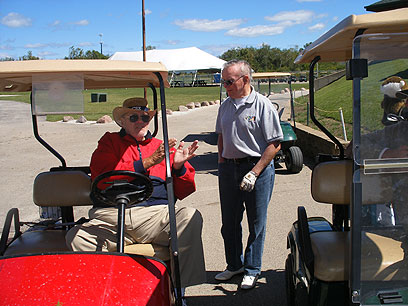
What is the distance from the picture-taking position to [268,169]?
3.28 metres

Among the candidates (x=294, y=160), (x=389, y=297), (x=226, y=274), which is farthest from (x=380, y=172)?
(x=294, y=160)

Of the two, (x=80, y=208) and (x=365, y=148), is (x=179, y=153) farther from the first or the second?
(x=80, y=208)

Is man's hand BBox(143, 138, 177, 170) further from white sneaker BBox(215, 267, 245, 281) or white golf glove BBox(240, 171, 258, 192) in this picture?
white sneaker BBox(215, 267, 245, 281)

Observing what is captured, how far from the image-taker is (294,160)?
720 centimetres

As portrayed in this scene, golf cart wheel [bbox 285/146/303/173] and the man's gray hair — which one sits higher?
the man's gray hair

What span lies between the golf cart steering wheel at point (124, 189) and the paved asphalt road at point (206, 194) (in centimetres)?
115

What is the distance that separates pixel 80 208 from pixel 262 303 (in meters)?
3.31

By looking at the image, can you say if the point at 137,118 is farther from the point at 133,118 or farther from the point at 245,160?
the point at 245,160

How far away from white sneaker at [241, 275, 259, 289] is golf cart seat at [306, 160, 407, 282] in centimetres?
80

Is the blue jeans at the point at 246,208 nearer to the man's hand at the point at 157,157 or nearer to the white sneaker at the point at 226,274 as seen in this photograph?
the white sneaker at the point at 226,274

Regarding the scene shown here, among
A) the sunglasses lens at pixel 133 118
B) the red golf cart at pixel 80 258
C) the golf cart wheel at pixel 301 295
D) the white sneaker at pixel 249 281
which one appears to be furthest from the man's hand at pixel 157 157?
the white sneaker at pixel 249 281

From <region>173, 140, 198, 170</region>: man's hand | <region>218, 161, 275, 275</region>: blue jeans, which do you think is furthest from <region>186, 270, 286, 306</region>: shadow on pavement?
<region>173, 140, 198, 170</region>: man's hand

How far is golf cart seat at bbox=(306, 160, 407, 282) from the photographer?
1.86 m

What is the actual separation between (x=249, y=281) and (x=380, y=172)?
180 cm
